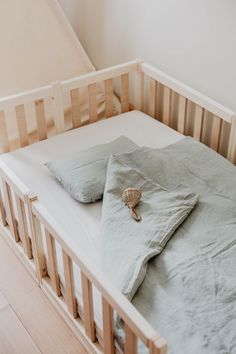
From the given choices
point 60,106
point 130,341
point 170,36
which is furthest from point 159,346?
point 170,36

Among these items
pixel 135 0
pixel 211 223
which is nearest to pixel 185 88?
pixel 135 0

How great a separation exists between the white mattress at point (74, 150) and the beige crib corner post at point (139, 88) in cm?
6

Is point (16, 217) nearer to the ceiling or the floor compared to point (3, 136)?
nearer to the floor

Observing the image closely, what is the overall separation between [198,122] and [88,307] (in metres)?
0.94

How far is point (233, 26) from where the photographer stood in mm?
1822

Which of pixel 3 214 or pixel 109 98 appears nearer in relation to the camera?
pixel 3 214

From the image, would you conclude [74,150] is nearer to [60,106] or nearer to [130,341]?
[60,106]

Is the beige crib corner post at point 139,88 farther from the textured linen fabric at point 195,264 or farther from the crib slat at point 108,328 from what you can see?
the crib slat at point 108,328

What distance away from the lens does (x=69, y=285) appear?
1518 mm

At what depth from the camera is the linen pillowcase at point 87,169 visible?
1.79 m

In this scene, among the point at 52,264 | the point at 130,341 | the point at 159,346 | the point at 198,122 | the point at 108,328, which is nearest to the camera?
the point at 159,346

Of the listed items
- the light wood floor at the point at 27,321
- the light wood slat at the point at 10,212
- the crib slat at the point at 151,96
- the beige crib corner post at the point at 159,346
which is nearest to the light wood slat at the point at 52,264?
the light wood floor at the point at 27,321

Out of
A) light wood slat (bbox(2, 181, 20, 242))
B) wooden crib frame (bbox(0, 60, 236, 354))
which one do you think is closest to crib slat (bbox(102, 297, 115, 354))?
wooden crib frame (bbox(0, 60, 236, 354))

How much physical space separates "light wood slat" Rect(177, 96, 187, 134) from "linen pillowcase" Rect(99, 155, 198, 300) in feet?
1.38
